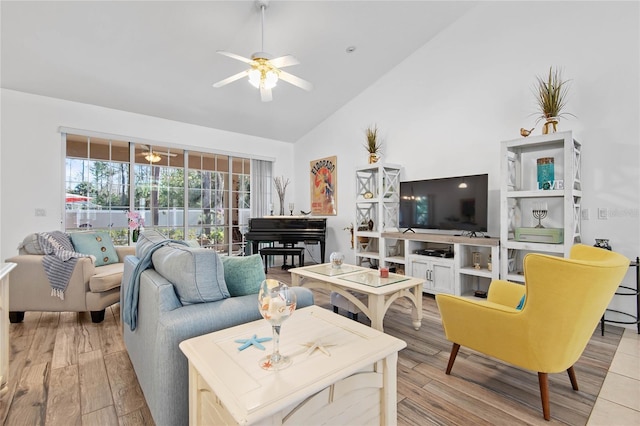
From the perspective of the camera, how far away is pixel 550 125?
322cm

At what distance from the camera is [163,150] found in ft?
17.5

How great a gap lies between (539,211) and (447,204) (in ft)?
3.33

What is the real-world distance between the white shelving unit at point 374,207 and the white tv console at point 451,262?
13.0 inches

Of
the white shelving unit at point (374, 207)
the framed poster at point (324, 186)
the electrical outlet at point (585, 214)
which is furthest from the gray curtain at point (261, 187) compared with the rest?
the electrical outlet at point (585, 214)

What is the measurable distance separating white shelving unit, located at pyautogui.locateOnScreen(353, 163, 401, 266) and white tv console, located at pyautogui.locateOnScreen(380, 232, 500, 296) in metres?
0.33

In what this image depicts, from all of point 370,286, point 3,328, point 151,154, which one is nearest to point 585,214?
point 370,286

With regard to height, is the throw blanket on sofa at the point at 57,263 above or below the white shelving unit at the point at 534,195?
below

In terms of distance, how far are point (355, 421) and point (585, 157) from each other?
11.9 ft

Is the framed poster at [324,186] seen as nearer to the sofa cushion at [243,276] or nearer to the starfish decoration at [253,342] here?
the sofa cushion at [243,276]

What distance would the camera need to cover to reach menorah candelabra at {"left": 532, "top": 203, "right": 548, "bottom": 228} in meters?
3.39

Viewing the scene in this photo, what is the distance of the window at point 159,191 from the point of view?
4598mm

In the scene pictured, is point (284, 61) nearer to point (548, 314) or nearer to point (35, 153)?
point (548, 314)

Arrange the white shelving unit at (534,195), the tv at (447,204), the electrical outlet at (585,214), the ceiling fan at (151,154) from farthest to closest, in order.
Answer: the ceiling fan at (151,154) → the tv at (447,204) → the electrical outlet at (585,214) → the white shelving unit at (534,195)

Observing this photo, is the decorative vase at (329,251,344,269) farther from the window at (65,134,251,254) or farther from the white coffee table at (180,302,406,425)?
the window at (65,134,251,254)
